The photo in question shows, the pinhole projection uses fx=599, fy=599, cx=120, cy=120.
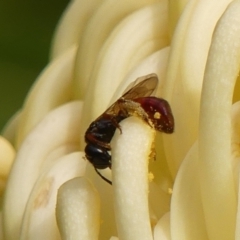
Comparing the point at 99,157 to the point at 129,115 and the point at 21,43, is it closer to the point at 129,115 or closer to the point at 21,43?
the point at 129,115

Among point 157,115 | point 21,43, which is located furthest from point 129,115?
point 21,43

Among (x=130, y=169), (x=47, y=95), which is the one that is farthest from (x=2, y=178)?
(x=130, y=169)

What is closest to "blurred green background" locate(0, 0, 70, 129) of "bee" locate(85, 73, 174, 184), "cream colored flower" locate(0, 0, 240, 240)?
"cream colored flower" locate(0, 0, 240, 240)

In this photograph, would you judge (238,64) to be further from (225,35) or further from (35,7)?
(35,7)

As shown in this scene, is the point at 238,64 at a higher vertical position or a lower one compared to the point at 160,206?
higher

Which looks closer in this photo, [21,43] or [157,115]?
[157,115]
